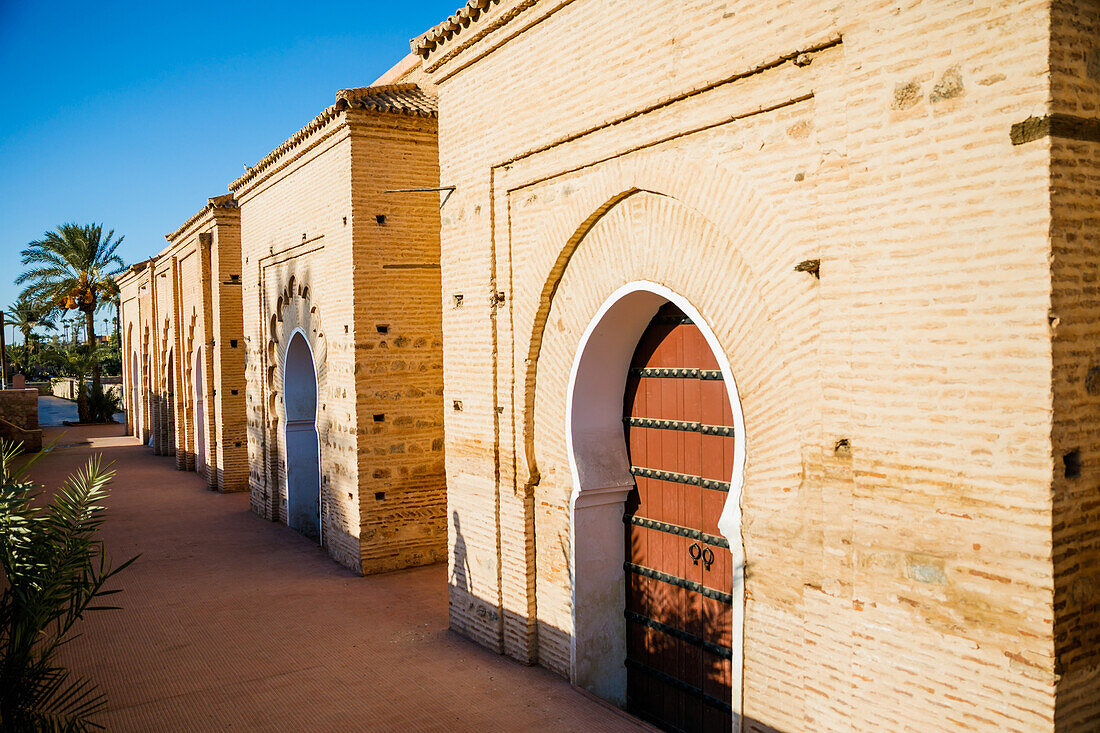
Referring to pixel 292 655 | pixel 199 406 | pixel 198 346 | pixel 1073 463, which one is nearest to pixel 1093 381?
pixel 1073 463

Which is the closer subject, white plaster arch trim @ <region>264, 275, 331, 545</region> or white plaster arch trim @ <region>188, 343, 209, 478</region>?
white plaster arch trim @ <region>264, 275, 331, 545</region>

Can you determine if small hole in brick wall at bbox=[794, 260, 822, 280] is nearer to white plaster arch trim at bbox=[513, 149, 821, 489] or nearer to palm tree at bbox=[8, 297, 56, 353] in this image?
white plaster arch trim at bbox=[513, 149, 821, 489]

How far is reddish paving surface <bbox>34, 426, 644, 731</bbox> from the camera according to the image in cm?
646

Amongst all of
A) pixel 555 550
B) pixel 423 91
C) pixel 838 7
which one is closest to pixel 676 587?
pixel 555 550

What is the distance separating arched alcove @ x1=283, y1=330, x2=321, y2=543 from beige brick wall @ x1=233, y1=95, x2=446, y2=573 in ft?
5.66

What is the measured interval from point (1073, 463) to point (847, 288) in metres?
1.29

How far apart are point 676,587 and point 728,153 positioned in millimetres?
3255

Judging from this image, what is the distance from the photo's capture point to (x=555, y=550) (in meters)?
6.87

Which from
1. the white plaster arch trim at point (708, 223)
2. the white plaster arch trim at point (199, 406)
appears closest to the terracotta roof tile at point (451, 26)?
the white plaster arch trim at point (708, 223)

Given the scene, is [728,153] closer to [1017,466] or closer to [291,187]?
[1017,466]

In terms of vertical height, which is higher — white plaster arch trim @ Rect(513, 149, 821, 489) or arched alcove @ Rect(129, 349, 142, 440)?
white plaster arch trim @ Rect(513, 149, 821, 489)

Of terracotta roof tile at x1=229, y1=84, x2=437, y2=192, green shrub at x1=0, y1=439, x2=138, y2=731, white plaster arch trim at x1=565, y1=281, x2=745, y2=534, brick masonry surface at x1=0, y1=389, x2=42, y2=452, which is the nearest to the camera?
green shrub at x1=0, y1=439, x2=138, y2=731

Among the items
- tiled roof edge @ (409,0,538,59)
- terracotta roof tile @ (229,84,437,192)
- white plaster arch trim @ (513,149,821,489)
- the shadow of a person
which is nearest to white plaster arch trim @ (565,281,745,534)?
white plaster arch trim @ (513,149,821,489)

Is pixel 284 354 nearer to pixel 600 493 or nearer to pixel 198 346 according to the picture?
pixel 198 346
